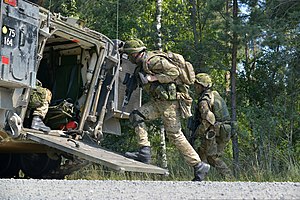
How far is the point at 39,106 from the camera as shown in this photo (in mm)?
7230

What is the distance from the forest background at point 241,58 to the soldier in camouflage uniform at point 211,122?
0.35 metres

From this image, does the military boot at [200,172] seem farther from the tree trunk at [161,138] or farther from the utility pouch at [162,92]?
the tree trunk at [161,138]

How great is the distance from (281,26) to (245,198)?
857 centimetres

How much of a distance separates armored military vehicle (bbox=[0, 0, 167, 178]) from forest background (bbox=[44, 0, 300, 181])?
1.55 meters

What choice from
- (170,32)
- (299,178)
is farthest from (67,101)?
(170,32)

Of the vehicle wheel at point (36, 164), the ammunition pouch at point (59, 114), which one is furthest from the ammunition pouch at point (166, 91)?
the vehicle wheel at point (36, 164)

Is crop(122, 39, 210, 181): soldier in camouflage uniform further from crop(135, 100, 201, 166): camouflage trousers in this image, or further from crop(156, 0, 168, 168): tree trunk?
crop(156, 0, 168, 168): tree trunk

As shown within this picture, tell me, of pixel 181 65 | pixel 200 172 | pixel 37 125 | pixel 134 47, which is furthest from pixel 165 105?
pixel 37 125

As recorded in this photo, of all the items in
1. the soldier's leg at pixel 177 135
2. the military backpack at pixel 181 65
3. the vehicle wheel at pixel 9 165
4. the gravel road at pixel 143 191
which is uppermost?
the military backpack at pixel 181 65

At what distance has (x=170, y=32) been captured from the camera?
14.6 metres

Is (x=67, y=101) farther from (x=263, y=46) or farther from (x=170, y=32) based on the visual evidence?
(x=170, y=32)

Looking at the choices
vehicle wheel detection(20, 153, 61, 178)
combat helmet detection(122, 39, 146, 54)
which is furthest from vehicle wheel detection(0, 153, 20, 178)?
combat helmet detection(122, 39, 146, 54)

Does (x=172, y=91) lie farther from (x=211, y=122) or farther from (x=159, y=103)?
(x=211, y=122)

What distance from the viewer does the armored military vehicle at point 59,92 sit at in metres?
6.42
